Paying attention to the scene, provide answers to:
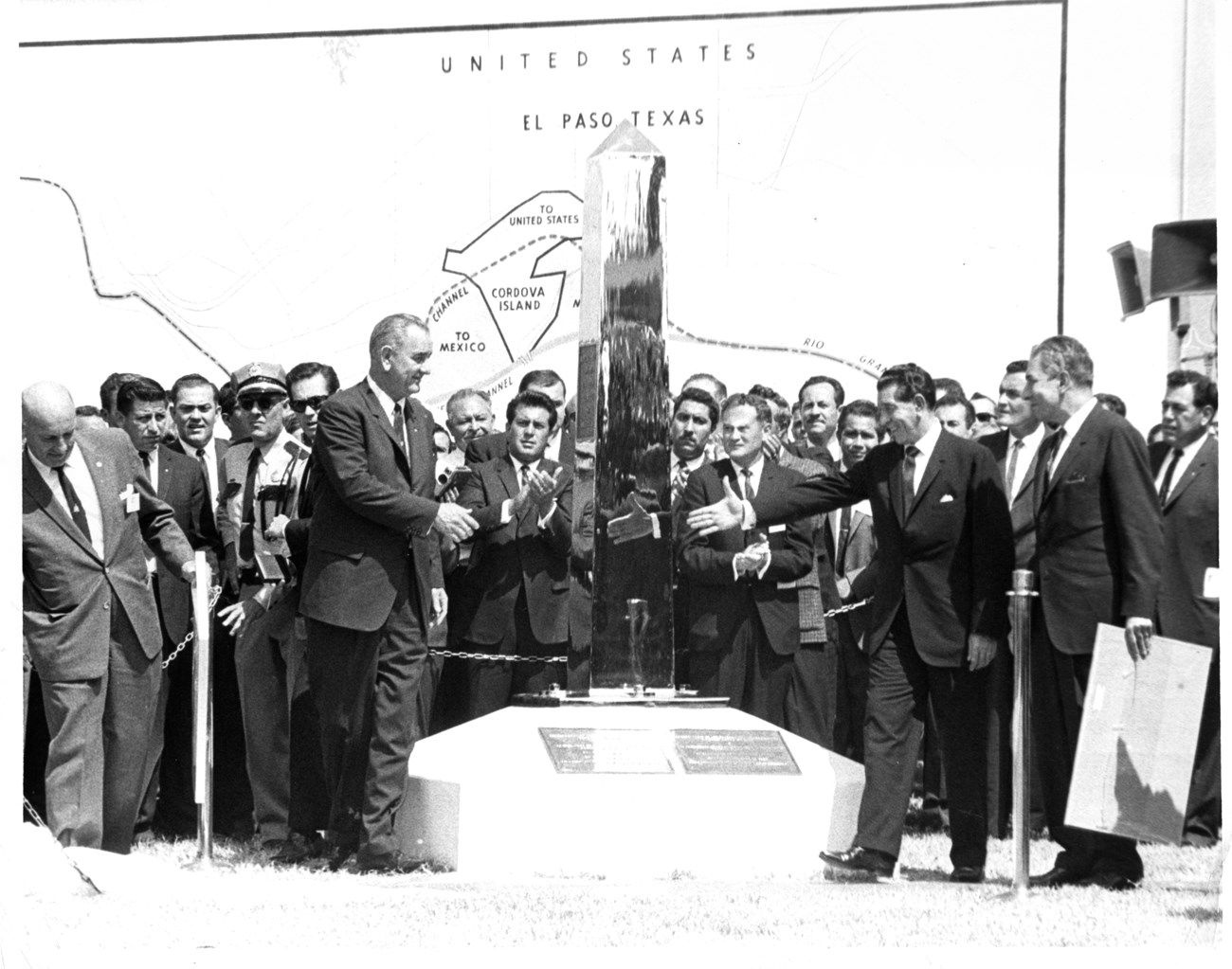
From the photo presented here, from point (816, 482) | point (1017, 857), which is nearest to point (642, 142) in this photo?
point (816, 482)

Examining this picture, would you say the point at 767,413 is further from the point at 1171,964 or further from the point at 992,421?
the point at 1171,964

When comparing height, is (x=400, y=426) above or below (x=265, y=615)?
above

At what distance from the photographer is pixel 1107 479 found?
780 cm

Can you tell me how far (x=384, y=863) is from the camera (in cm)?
801

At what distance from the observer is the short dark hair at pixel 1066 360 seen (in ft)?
26.0

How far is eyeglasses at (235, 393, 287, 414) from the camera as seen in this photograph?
935cm

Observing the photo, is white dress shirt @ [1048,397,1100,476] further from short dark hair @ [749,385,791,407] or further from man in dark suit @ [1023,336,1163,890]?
short dark hair @ [749,385,791,407]

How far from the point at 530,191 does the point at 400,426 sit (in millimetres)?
3773

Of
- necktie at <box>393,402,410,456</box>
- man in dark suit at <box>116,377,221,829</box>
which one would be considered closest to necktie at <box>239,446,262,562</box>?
man in dark suit at <box>116,377,221,829</box>

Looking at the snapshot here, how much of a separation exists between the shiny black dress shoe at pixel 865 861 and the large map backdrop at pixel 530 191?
392 centimetres

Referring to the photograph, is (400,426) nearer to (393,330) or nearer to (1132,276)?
(393,330)

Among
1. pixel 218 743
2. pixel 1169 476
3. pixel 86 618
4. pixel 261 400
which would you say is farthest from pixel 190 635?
pixel 1169 476

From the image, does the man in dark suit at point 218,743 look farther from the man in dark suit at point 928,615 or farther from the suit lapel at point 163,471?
the man in dark suit at point 928,615

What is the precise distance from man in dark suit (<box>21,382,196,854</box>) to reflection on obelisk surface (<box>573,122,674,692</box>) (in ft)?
5.11
